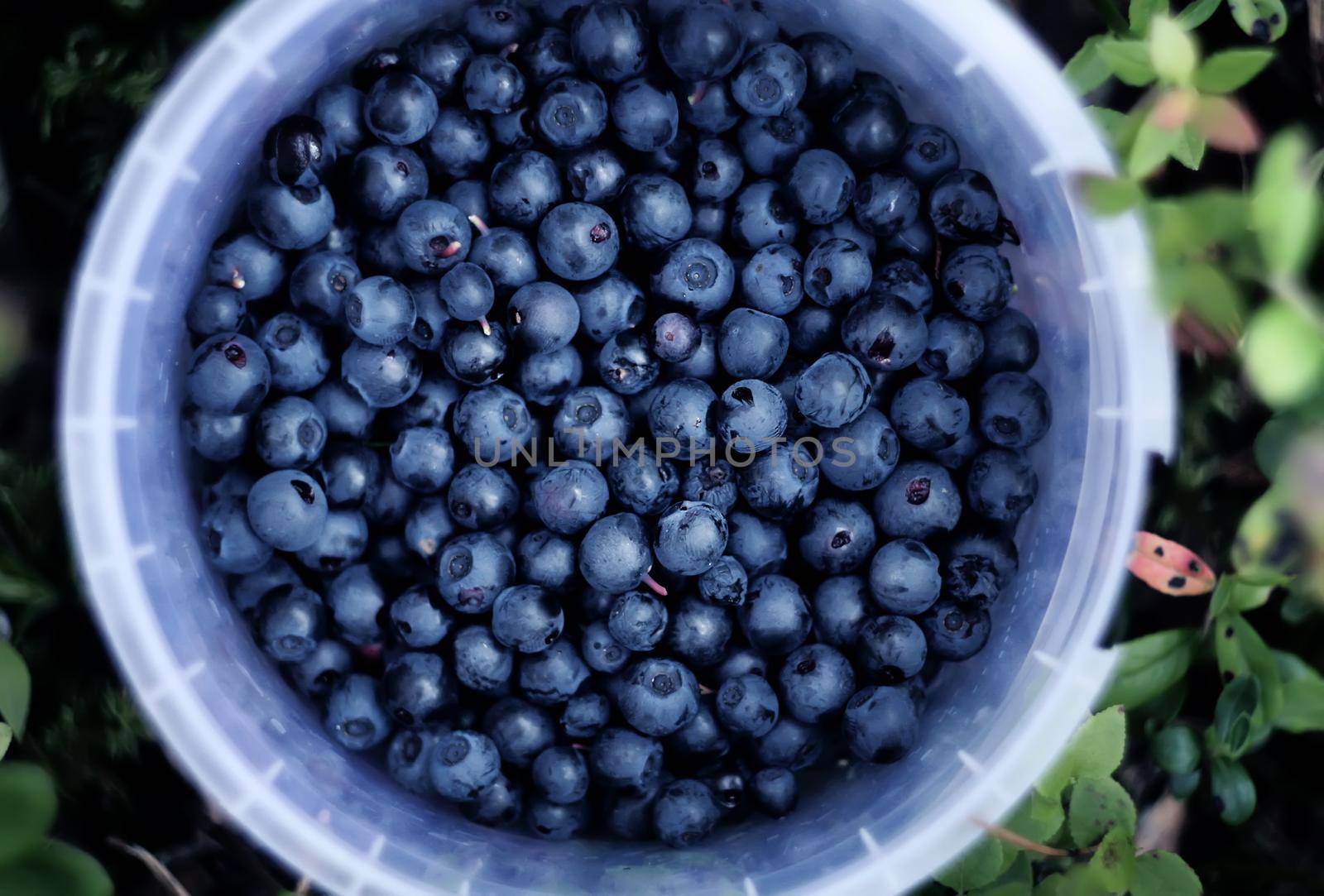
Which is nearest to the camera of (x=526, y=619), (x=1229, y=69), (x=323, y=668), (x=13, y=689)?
(x=1229, y=69)

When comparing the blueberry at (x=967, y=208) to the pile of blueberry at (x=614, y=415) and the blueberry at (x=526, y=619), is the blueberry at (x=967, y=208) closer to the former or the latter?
the pile of blueberry at (x=614, y=415)

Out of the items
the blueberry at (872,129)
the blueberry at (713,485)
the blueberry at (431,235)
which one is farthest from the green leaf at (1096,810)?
the blueberry at (431,235)

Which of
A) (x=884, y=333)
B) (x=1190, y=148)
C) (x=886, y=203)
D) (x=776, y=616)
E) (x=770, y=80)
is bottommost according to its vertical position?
Result: (x=776, y=616)

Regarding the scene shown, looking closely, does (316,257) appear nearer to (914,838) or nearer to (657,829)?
(657,829)

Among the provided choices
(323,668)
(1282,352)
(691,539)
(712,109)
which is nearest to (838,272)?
(712,109)

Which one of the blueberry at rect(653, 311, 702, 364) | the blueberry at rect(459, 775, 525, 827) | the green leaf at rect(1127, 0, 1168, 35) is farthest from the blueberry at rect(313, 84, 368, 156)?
the green leaf at rect(1127, 0, 1168, 35)

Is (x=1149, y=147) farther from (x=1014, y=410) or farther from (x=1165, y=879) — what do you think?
(x=1165, y=879)

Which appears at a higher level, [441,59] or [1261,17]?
[1261,17]
